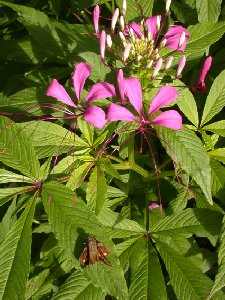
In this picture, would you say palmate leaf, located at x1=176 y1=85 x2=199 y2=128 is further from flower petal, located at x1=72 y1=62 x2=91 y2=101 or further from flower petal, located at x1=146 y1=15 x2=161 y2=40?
flower petal, located at x1=72 y1=62 x2=91 y2=101

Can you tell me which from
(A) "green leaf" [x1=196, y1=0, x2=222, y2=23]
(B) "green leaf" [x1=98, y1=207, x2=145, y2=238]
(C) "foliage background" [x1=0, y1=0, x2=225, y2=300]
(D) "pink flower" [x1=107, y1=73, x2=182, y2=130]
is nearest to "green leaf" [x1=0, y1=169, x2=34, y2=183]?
(C) "foliage background" [x1=0, y1=0, x2=225, y2=300]

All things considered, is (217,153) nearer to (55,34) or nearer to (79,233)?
(79,233)

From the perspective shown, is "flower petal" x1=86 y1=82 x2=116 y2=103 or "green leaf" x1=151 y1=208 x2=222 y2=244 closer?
"flower petal" x1=86 y1=82 x2=116 y2=103

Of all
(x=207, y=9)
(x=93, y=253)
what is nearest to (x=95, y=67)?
(x=207, y=9)

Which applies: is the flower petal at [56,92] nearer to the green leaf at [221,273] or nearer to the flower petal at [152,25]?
the flower petal at [152,25]

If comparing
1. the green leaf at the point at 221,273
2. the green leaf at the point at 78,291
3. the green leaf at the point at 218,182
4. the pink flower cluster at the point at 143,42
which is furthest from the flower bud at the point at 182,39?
the green leaf at the point at 78,291

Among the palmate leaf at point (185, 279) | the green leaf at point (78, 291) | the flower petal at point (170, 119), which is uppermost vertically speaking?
the flower petal at point (170, 119)
